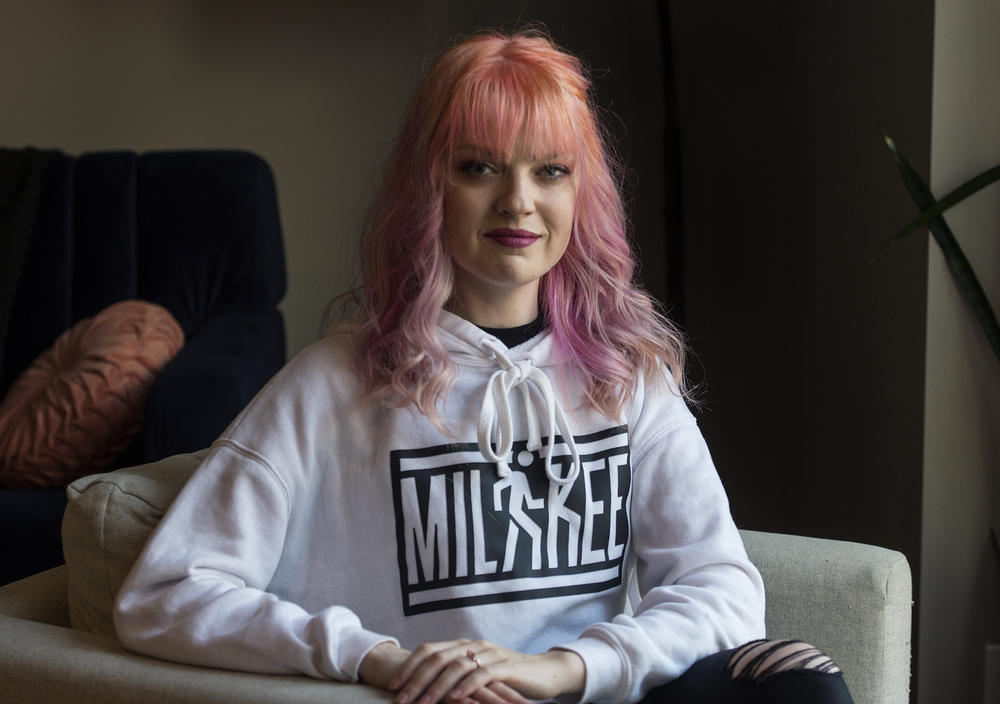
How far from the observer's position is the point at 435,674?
3.02 ft

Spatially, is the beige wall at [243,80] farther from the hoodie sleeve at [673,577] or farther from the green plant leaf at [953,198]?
the hoodie sleeve at [673,577]

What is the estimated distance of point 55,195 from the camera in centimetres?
232

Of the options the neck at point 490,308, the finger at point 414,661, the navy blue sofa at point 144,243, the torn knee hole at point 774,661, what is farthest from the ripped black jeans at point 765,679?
the navy blue sofa at point 144,243

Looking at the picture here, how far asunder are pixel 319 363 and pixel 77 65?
213 centimetres

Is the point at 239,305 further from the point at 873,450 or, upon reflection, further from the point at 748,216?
the point at 748,216

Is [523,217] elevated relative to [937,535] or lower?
elevated

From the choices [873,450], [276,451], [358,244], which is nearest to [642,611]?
[276,451]

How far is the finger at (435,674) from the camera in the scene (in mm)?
900

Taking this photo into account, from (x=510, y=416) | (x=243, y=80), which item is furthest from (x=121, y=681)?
(x=243, y=80)

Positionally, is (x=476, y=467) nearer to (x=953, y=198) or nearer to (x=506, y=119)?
(x=506, y=119)

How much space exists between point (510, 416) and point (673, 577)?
0.78ft

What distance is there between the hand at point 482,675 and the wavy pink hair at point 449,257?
25 centimetres

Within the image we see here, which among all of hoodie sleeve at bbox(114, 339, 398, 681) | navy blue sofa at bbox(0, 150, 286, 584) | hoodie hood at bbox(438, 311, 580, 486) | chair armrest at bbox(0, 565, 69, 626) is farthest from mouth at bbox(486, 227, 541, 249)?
navy blue sofa at bbox(0, 150, 286, 584)

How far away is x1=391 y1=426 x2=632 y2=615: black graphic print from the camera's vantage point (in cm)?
109
